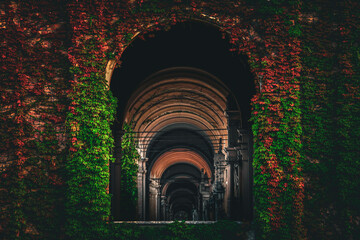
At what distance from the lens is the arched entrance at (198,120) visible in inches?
430

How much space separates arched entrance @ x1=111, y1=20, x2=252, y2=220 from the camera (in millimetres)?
10914

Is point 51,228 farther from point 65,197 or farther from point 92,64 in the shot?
point 92,64

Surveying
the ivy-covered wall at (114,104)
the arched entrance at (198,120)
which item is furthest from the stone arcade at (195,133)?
the ivy-covered wall at (114,104)

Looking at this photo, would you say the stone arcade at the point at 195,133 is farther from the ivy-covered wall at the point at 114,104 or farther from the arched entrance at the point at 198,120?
the ivy-covered wall at the point at 114,104

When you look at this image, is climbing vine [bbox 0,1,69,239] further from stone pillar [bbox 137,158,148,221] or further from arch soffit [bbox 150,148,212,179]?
→ arch soffit [bbox 150,148,212,179]

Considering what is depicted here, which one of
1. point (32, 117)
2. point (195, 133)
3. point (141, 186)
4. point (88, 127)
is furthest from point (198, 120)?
point (32, 117)

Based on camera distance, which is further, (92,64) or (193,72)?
(193,72)

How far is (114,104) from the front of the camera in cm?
891

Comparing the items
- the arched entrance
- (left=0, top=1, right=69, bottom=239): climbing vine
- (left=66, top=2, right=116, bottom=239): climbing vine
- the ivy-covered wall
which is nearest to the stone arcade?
the arched entrance

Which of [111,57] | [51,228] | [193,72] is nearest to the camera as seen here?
[51,228]

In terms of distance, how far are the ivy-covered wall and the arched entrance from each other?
1.04 meters

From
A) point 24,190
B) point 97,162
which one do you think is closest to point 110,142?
point 97,162

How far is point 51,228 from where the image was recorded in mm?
8156

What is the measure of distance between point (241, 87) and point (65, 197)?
20.5 feet
